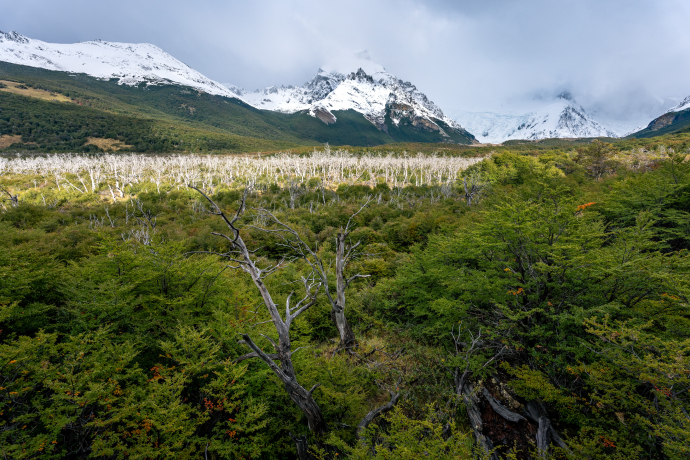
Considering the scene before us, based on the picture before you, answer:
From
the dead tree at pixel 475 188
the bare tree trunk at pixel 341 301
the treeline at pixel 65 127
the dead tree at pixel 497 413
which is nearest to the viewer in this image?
the dead tree at pixel 497 413

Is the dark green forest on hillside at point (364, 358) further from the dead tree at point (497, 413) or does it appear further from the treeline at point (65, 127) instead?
the treeline at point (65, 127)

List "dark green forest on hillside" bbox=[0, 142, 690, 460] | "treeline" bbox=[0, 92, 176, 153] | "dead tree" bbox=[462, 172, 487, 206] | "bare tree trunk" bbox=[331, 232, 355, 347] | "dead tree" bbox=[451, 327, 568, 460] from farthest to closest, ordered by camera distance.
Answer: "treeline" bbox=[0, 92, 176, 153]
"dead tree" bbox=[462, 172, 487, 206]
"bare tree trunk" bbox=[331, 232, 355, 347]
"dead tree" bbox=[451, 327, 568, 460]
"dark green forest on hillside" bbox=[0, 142, 690, 460]

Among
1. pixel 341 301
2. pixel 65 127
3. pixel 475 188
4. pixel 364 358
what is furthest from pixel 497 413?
pixel 65 127

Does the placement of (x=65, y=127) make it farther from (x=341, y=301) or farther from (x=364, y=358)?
(x=364, y=358)

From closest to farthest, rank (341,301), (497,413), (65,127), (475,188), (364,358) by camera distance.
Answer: (497,413)
(341,301)
(364,358)
(475,188)
(65,127)

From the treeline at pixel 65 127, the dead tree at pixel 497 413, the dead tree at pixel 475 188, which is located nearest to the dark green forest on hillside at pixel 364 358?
the dead tree at pixel 497 413

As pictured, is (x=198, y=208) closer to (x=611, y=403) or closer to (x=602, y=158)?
(x=611, y=403)

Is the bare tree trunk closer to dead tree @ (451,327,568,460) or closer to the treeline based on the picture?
dead tree @ (451,327,568,460)

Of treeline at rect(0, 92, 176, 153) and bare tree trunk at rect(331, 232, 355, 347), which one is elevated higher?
treeline at rect(0, 92, 176, 153)

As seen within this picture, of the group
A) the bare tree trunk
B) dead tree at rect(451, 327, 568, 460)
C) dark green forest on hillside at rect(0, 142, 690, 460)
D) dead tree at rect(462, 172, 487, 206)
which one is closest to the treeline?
dead tree at rect(462, 172, 487, 206)

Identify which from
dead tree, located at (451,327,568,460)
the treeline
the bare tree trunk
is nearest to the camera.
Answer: dead tree, located at (451,327,568,460)

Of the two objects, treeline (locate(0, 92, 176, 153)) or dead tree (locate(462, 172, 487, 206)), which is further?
treeline (locate(0, 92, 176, 153))

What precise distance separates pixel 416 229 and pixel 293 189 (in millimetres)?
34002

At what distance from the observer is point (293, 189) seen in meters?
53.1
